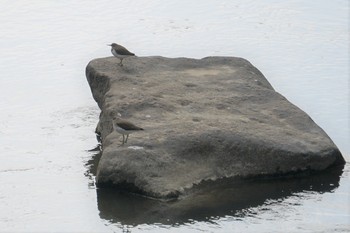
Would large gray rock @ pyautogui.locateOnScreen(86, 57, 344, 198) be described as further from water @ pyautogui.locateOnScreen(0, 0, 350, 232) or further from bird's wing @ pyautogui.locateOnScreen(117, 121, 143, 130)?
water @ pyautogui.locateOnScreen(0, 0, 350, 232)

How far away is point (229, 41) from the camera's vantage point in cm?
2062

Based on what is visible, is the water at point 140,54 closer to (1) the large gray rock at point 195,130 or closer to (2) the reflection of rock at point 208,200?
(2) the reflection of rock at point 208,200

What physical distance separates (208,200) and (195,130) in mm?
1344

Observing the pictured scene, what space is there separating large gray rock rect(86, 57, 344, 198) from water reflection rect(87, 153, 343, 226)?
0.14 metres

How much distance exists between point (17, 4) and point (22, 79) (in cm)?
552

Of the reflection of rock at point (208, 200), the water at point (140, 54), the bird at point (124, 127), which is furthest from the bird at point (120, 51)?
the reflection of rock at point (208, 200)

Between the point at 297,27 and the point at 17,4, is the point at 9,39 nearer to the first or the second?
the point at 17,4

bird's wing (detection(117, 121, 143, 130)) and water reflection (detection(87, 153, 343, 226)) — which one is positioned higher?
bird's wing (detection(117, 121, 143, 130))

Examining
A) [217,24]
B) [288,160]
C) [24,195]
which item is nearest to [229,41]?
[217,24]

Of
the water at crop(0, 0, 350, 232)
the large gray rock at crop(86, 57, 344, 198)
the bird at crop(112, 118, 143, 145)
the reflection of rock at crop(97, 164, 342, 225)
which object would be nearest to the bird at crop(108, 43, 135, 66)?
the large gray rock at crop(86, 57, 344, 198)

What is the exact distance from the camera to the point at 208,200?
13.5 metres

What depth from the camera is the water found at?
1314 cm

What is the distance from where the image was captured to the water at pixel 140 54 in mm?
13141

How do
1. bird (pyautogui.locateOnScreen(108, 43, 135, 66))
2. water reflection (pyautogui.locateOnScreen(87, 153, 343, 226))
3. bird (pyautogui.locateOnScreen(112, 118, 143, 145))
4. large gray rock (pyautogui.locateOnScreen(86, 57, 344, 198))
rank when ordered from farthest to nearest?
bird (pyautogui.locateOnScreen(108, 43, 135, 66)), bird (pyautogui.locateOnScreen(112, 118, 143, 145)), large gray rock (pyautogui.locateOnScreen(86, 57, 344, 198)), water reflection (pyautogui.locateOnScreen(87, 153, 343, 226))
